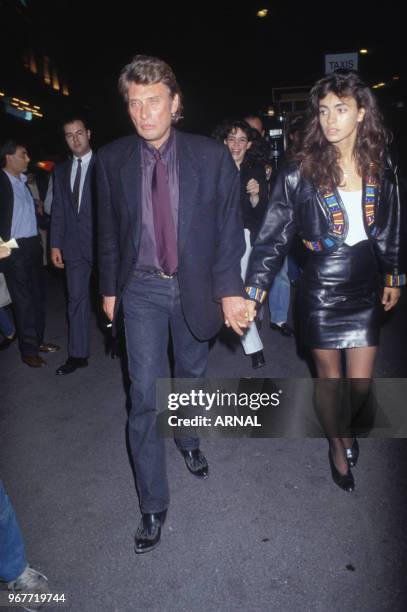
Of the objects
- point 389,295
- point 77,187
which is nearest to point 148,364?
point 389,295

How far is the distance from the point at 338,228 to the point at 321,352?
2.45 ft

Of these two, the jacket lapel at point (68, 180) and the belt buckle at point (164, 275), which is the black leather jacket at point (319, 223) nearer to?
the belt buckle at point (164, 275)

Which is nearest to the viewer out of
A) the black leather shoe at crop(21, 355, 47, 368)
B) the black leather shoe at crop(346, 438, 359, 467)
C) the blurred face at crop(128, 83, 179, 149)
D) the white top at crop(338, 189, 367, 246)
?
the blurred face at crop(128, 83, 179, 149)

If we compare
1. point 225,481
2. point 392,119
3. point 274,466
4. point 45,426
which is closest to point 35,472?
point 45,426

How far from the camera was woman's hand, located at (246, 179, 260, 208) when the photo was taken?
475 centimetres

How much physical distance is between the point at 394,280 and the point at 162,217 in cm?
144

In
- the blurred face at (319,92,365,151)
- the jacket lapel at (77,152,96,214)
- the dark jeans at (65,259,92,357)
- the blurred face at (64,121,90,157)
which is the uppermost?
the blurred face at (64,121,90,157)

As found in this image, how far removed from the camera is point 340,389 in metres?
3.03

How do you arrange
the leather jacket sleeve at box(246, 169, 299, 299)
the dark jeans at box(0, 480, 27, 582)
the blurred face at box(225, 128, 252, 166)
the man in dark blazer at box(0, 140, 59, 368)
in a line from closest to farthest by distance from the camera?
the dark jeans at box(0, 480, 27, 582) < the leather jacket sleeve at box(246, 169, 299, 299) < the blurred face at box(225, 128, 252, 166) < the man in dark blazer at box(0, 140, 59, 368)

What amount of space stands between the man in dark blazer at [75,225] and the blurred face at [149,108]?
219 centimetres

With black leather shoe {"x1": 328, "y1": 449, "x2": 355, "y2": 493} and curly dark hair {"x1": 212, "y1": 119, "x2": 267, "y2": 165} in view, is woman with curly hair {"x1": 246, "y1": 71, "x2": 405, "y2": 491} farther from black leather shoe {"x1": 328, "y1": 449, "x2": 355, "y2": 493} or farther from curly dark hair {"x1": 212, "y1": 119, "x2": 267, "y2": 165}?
curly dark hair {"x1": 212, "y1": 119, "x2": 267, "y2": 165}

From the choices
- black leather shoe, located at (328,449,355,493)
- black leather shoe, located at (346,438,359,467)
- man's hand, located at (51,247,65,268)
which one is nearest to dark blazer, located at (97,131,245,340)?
black leather shoe, located at (328,449,355,493)

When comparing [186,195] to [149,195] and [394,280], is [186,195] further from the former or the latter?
[394,280]

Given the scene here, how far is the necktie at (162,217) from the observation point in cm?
257
